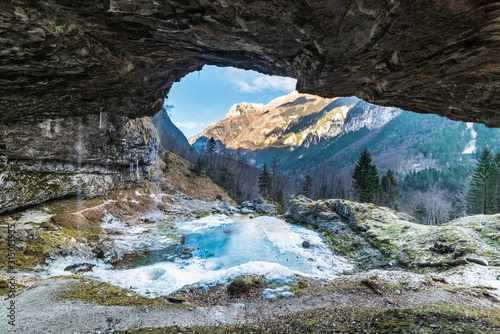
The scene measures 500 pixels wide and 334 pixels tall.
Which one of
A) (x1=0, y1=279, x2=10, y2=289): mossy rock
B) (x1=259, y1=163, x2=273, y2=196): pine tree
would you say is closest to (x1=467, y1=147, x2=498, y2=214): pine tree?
(x1=259, y1=163, x2=273, y2=196): pine tree

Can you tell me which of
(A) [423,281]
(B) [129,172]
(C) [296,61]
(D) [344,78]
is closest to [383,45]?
(D) [344,78]

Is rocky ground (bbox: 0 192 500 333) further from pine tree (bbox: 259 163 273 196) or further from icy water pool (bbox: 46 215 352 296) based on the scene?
pine tree (bbox: 259 163 273 196)

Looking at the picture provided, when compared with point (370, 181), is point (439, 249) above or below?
below

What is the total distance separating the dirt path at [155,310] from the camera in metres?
7.48

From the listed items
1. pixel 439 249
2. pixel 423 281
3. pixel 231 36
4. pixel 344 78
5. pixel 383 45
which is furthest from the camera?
pixel 439 249

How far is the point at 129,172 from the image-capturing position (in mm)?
38062

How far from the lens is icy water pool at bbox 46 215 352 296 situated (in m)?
14.1

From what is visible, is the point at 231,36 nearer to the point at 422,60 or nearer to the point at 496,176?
the point at 422,60

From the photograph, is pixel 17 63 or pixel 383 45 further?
pixel 17 63

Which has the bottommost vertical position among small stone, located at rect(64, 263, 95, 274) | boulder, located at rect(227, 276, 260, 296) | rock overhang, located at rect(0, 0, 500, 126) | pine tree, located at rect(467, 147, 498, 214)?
small stone, located at rect(64, 263, 95, 274)

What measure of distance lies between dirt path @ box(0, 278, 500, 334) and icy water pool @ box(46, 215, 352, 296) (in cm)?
336

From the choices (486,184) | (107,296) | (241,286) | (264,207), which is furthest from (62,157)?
(486,184)

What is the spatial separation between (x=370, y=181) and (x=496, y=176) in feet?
78.5

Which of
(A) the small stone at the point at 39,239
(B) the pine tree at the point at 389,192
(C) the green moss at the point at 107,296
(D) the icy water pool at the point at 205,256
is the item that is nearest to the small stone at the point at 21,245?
(A) the small stone at the point at 39,239
